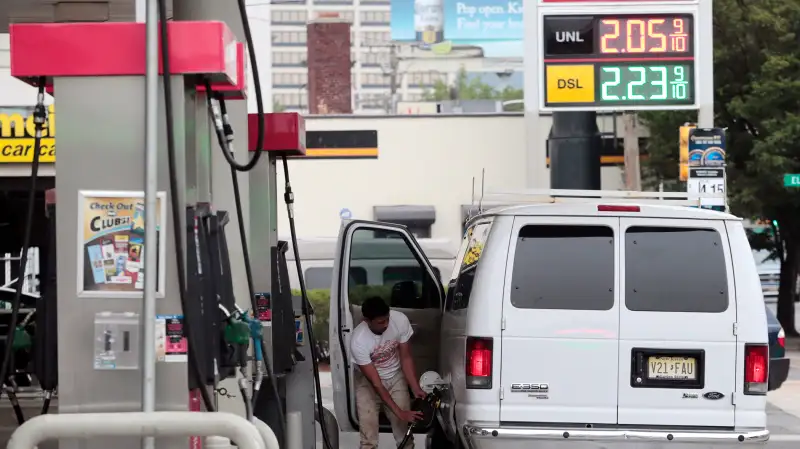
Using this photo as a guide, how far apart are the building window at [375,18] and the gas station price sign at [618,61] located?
173867 millimetres

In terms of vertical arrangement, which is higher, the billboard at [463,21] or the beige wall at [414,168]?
the billboard at [463,21]

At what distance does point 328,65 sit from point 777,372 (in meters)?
22.6

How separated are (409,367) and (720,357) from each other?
2411 mm

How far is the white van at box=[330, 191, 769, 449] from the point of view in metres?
8.07

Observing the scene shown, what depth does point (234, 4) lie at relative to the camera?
944 centimetres

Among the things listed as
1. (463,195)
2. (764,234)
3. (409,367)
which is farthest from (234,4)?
(463,195)

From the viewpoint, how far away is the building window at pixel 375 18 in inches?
7392

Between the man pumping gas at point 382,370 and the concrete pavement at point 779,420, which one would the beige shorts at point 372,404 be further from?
the concrete pavement at point 779,420

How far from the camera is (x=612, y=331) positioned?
26.6 feet

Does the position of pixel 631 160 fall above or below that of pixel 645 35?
below

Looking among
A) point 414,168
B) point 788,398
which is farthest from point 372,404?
point 414,168

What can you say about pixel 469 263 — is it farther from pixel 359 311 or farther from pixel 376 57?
pixel 376 57

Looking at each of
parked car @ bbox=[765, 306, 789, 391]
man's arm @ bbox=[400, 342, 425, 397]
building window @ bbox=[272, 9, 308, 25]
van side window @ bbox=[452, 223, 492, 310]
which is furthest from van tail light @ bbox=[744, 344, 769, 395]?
building window @ bbox=[272, 9, 308, 25]

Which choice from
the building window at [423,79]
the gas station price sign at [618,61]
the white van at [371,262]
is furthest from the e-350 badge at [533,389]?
the building window at [423,79]
